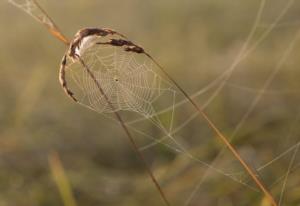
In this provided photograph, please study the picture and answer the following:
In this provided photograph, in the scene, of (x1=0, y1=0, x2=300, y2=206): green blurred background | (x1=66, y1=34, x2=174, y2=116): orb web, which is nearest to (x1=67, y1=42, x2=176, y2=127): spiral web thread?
(x1=66, y1=34, x2=174, y2=116): orb web

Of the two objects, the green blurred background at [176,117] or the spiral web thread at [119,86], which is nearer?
the spiral web thread at [119,86]

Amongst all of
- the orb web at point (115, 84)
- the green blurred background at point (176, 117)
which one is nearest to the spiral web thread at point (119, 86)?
the orb web at point (115, 84)

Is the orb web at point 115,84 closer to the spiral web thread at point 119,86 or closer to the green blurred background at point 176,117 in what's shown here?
the spiral web thread at point 119,86

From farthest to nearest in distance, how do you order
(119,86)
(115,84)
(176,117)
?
(176,117)
(119,86)
(115,84)

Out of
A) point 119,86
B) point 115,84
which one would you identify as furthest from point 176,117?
point 115,84

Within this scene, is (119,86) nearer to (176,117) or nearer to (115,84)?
(115,84)

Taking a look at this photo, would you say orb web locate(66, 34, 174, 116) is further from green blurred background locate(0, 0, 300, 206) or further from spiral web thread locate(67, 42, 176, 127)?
green blurred background locate(0, 0, 300, 206)

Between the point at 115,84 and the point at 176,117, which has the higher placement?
the point at 115,84

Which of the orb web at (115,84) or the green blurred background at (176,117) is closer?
the orb web at (115,84)
